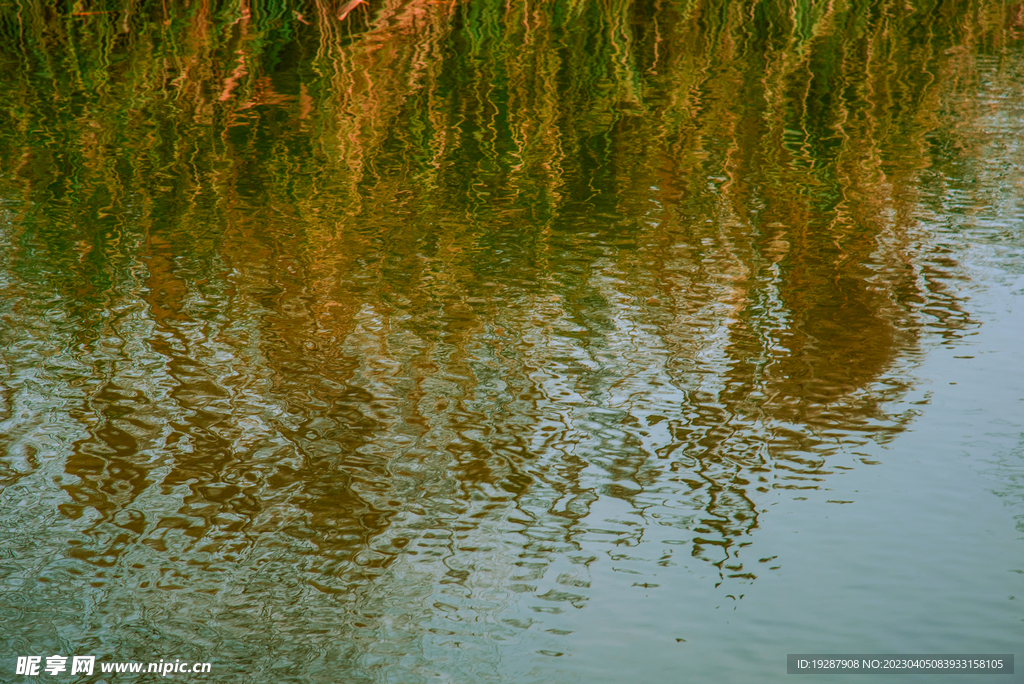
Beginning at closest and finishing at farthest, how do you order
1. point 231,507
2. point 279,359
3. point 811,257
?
point 231,507, point 279,359, point 811,257

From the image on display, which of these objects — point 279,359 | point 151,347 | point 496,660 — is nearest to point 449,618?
point 496,660

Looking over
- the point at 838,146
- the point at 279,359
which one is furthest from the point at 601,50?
the point at 279,359

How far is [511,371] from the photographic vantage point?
3945 mm

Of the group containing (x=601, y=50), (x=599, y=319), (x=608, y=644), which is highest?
(x=601, y=50)

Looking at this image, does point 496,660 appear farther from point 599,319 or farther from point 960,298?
point 960,298

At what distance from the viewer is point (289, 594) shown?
2814 mm

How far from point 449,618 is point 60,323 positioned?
2454mm

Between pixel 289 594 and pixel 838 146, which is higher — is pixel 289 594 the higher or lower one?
the lower one

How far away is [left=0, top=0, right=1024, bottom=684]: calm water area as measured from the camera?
9.03ft

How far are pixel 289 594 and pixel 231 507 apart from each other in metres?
0.47

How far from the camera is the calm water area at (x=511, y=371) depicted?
2.75m

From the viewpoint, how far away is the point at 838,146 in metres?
6.21

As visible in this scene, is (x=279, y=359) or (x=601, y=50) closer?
(x=279, y=359)

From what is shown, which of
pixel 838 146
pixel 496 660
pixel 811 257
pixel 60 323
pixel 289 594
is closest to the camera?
pixel 496 660
